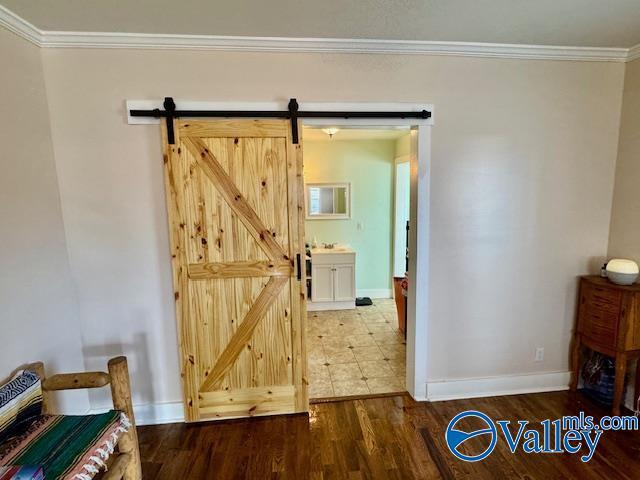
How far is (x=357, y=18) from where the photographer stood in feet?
→ 6.11

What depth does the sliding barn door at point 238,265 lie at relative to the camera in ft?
7.00

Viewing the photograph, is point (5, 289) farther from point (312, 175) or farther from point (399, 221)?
point (399, 221)

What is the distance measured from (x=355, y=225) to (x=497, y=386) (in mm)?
2995

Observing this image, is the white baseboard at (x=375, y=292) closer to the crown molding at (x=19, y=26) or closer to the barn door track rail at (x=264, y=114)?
the barn door track rail at (x=264, y=114)

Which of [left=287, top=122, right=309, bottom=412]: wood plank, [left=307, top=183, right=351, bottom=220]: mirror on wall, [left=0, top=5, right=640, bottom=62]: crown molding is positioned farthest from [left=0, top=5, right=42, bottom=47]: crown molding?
[left=307, top=183, right=351, bottom=220]: mirror on wall

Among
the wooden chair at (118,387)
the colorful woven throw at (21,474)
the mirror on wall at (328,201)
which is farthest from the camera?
the mirror on wall at (328,201)

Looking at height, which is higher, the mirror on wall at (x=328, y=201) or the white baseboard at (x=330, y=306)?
the mirror on wall at (x=328, y=201)

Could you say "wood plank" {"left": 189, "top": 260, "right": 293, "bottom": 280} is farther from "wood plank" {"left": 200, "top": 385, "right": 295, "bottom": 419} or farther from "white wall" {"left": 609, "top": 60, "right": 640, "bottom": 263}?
"white wall" {"left": 609, "top": 60, "right": 640, "bottom": 263}

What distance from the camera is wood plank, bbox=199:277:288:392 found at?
7.46 feet

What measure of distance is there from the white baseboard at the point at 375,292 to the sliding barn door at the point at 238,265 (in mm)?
2997

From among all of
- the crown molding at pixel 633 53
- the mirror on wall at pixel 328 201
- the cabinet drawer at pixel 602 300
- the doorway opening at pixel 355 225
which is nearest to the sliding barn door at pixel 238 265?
the doorway opening at pixel 355 225

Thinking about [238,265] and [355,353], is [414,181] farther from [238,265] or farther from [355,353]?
[355,353]

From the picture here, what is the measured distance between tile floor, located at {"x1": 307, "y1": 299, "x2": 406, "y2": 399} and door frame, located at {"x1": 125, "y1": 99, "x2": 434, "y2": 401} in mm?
351

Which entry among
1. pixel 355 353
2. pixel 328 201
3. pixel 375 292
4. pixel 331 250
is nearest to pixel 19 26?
pixel 355 353
